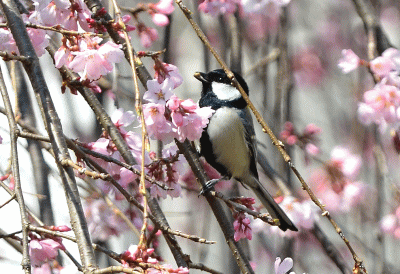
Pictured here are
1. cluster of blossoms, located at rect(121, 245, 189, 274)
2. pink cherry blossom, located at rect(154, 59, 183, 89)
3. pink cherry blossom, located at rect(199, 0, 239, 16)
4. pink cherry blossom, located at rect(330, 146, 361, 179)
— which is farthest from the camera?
pink cherry blossom, located at rect(330, 146, 361, 179)

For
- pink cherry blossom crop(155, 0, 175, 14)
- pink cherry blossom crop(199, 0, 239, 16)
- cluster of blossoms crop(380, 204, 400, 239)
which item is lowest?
cluster of blossoms crop(380, 204, 400, 239)

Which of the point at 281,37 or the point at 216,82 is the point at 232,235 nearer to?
the point at 216,82

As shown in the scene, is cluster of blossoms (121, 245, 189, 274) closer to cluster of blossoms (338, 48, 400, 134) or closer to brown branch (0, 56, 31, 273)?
brown branch (0, 56, 31, 273)

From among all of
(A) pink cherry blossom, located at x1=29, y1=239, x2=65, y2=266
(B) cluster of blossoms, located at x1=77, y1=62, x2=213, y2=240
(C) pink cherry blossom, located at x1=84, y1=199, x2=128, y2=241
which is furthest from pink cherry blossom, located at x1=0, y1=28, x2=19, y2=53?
(C) pink cherry blossom, located at x1=84, y1=199, x2=128, y2=241

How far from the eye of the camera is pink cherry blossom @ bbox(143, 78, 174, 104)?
1580 millimetres

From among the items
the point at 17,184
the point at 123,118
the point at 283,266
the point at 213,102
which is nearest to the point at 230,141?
the point at 213,102

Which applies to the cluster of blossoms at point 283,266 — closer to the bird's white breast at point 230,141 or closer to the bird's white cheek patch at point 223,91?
the bird's white breast at point 230,141

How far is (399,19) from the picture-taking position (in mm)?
6312

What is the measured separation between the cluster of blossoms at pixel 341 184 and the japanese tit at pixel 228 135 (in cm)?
43

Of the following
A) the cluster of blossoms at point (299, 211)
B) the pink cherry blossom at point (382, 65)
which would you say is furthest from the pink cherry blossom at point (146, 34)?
the cluster of blossoms at point (299, 211)

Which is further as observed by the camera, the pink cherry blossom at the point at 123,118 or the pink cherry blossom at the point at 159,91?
the pink cherry blossom at the point at 123,118

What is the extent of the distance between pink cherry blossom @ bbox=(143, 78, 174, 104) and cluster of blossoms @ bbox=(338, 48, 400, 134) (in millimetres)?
1248

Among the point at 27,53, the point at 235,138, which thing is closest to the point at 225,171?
the point at 235,138

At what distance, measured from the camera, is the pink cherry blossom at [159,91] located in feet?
5.18
